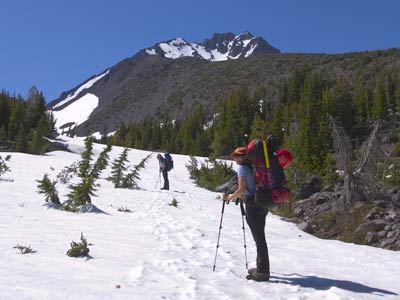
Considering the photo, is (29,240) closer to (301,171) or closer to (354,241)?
(354,241)

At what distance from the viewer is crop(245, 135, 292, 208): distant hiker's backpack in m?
6.29

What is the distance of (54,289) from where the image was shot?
16.7 feet

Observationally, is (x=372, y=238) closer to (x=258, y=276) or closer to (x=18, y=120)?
(x=258, y=276)

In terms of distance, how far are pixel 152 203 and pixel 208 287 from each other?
9.84 m

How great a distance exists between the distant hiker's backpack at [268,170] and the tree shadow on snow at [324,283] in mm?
1227

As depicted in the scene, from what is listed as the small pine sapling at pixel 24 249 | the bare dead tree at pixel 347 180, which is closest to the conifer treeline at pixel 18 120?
the bare dead tree at pixel 347 180

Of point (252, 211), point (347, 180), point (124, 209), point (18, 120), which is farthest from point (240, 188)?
point (18, 120)

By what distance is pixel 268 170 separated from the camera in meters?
6.38

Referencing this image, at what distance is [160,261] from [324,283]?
8.13 feet

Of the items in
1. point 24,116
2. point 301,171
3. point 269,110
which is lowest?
point 301,171

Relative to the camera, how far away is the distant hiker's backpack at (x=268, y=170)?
248 inches

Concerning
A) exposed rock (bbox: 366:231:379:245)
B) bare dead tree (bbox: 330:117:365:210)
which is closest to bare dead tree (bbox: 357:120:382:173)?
bare dead tree (bbox: 330:117:365:210)

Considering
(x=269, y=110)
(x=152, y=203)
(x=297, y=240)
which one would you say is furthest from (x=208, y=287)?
(x=269, y=110)

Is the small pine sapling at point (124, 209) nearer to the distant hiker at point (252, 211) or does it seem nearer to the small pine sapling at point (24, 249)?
the small pine sapling at point (24, 249)
